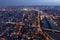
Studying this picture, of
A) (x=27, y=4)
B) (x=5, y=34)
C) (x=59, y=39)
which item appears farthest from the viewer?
(x=27, y=4)

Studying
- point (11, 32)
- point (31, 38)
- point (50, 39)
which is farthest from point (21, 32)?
point (50, 39)

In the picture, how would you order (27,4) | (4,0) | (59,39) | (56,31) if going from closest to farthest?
(59,39), (56,31), (4,0), (27,4)

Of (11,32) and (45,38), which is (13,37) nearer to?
(11,32)

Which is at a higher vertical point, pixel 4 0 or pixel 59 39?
pixel 4 0

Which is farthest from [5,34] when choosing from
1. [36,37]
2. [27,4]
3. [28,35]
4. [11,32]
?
[27,4]

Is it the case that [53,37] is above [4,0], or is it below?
below

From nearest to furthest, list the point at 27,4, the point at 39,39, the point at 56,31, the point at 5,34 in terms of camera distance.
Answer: the point at 39,39 < the point at 5,34 < the point at 56,31 < the point at 27,4

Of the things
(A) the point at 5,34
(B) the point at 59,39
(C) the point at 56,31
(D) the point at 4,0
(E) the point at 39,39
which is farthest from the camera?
(D) the point at 4,0

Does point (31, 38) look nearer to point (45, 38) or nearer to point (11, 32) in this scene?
point (45, 38)

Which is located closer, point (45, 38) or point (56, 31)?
point (45, 38)
